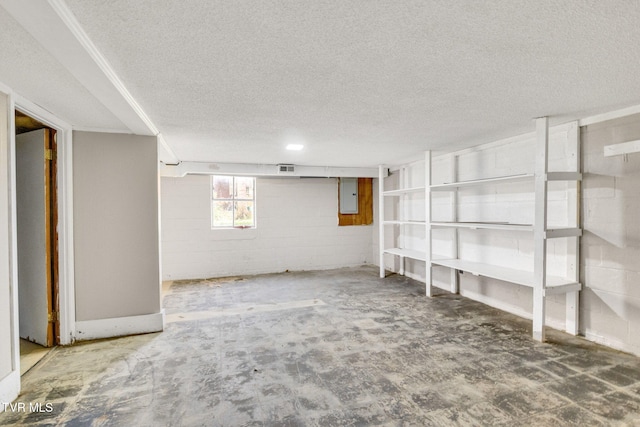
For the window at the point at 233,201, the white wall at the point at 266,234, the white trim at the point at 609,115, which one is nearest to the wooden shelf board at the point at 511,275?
the white trim at the point at 609,115

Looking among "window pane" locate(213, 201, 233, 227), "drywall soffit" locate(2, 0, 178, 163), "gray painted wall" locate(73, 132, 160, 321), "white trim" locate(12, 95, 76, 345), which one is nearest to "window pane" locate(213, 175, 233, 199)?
"window pane" locate(213, 201, 233, 227)

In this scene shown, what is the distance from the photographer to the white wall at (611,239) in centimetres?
263

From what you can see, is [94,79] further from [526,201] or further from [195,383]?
[526,201]

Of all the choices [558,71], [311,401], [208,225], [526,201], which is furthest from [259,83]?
[208,225]

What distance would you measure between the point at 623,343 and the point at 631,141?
1.67 m

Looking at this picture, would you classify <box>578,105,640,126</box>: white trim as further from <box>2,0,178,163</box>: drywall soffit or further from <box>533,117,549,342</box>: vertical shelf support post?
<box>2,0,178,163</box>: drywall soffit

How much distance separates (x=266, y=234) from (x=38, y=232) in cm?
373

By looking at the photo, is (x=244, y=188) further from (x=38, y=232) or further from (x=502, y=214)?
(x=502, y=214)

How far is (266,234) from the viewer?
6.32 metres

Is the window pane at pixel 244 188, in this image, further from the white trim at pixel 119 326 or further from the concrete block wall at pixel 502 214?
the concrete block wall at pixel 502 214

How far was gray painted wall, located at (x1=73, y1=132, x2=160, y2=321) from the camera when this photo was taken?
302 centimetres

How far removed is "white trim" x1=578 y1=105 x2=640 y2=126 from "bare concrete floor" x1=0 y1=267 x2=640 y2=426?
1969 mm

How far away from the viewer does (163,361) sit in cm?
258

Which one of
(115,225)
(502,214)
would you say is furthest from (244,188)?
(502,214)
